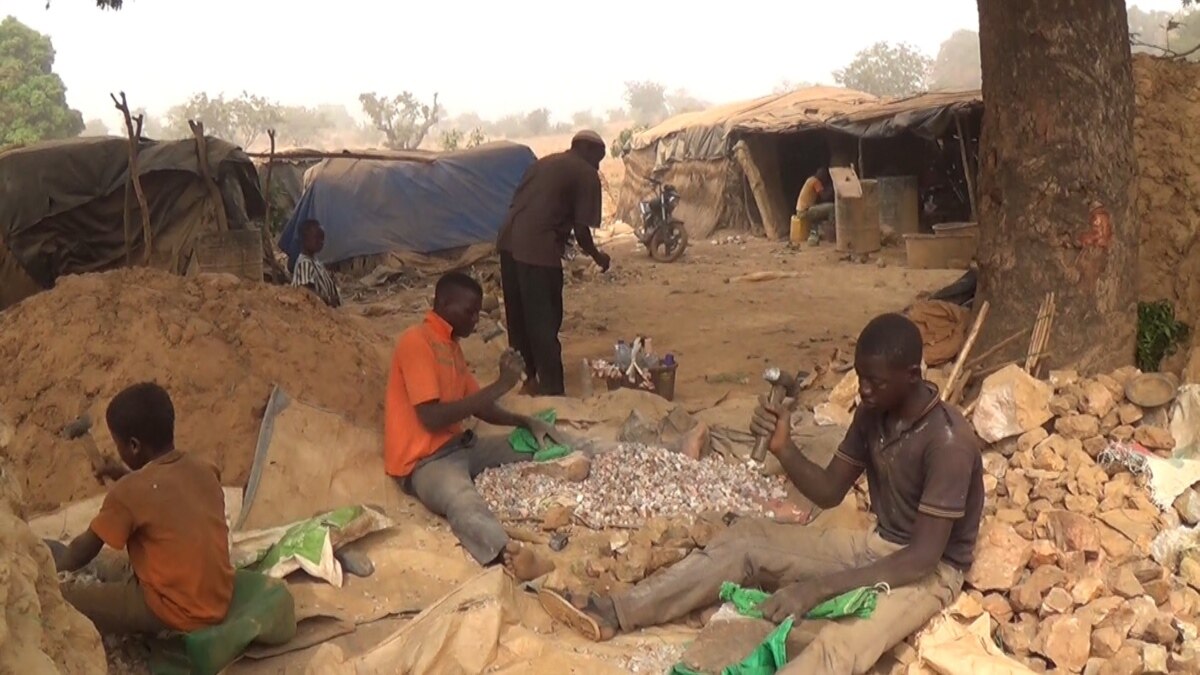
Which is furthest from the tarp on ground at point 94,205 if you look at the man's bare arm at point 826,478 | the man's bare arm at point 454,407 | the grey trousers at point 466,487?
the man's bare arm at point 826,478

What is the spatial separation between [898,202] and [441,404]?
37.5 feet

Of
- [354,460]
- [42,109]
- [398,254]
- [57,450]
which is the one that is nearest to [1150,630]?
[354,460]

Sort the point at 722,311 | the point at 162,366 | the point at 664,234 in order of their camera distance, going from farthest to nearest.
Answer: the point at 664,234 → the point at 722,311 → the point at 162,366

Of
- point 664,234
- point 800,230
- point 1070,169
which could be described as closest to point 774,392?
point 1070,169

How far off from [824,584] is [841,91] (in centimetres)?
1736

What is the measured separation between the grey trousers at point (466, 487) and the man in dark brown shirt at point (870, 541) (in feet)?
1.56

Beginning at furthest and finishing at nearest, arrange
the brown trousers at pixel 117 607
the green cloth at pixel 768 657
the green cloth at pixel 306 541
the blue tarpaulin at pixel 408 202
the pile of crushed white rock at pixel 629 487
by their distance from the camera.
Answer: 1. the blue tarpaulin at pixel 408 202
2. the pile of crushed white rock at pixel 629 487
3. the green cloth at pixel 306 541
4. the brown trousers at pixel 117 607
5. the green cloth at pixel 768 657

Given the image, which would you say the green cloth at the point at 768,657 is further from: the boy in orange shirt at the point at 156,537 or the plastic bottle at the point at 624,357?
the plastic bottle at the point at 624,357

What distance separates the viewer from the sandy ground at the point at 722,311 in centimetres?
774

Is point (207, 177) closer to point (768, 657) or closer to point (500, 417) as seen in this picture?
point (500, 417)

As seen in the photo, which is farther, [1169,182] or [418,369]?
[1169,182]

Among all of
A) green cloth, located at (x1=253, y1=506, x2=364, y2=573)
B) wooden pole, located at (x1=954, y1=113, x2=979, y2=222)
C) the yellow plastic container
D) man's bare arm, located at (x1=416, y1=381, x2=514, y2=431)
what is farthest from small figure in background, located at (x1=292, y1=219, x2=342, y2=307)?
wooden pole, located at (x1=954, y1=113, x2=979, y2=222)

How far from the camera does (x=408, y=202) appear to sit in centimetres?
1355

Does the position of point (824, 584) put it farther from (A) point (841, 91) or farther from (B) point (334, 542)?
(A) point (841, 91)
